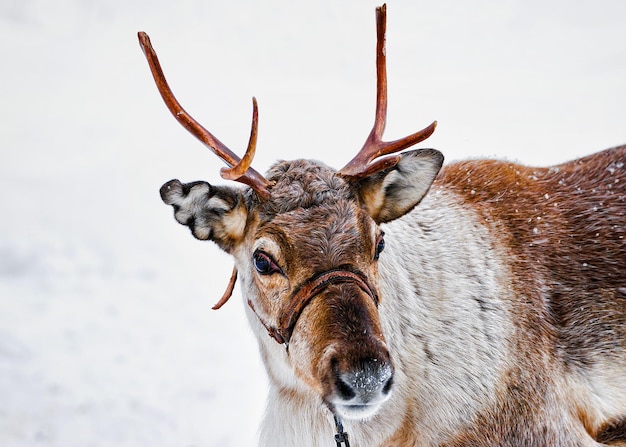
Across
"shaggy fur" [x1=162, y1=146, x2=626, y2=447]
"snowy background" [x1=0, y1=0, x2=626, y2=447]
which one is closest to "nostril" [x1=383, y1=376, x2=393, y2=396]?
"shaggy fur" [x1=162, y1=146, x2=626, y2=447]

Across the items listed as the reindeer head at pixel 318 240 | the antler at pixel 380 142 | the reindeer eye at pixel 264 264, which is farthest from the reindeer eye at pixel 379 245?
the reindeer eye at pixel 264 264

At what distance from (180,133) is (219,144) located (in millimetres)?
8750

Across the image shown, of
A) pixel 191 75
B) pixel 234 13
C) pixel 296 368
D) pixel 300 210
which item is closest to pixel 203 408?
pixel 296 368

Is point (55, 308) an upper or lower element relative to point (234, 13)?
lower

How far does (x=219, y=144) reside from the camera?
3.31 m

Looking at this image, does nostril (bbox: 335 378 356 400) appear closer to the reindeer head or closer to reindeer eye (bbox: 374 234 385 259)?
the reindeer head

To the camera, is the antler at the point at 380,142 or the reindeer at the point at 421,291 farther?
the antler at the point at 380,142

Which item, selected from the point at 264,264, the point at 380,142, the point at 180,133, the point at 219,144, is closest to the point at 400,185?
the point at 380,142

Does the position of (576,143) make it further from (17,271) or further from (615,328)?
(17,271)

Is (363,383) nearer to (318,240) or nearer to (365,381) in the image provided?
(365,381)

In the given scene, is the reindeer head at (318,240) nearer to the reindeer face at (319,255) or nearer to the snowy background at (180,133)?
the reindeer face at (319,255)

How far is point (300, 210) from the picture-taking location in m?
3.11

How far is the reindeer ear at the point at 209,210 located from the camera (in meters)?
3.13

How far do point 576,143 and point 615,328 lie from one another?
27.9 feet
